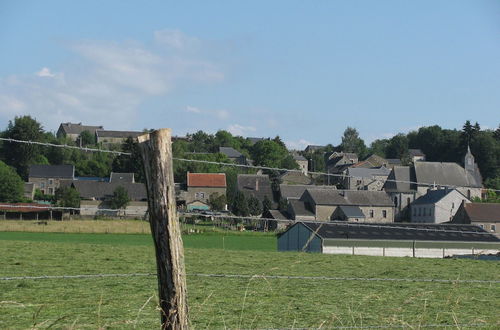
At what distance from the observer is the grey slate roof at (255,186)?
66.7 meters

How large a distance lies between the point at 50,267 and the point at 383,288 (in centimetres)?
421

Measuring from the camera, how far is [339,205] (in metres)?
57.7

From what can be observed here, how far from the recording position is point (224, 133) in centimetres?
12200

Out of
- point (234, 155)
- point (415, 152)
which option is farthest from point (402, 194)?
point (415, 152)

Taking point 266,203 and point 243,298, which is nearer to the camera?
point 243,298

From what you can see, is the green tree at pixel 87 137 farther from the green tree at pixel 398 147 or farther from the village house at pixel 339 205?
the village house at pixel 339 205

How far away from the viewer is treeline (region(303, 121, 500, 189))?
3499 inches

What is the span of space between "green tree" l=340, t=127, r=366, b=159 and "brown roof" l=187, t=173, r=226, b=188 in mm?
57984

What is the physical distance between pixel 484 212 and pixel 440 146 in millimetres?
57143

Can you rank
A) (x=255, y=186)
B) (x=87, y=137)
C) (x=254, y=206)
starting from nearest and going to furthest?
(x=254, y=206) < (x=255, y=186) < (x=87, y=137)

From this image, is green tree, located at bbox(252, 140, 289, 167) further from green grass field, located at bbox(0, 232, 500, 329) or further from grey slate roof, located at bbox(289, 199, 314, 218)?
green grass field, located at bbox(0, 232, 500, 329)

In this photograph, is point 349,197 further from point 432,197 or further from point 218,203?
point 218,203

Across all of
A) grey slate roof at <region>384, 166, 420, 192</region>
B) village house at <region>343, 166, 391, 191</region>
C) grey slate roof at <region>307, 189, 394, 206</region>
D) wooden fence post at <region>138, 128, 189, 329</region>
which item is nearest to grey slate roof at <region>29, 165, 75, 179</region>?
grey slate roof at <region>307, 189, 394, 206</region>

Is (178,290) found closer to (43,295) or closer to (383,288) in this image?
(43,295)
